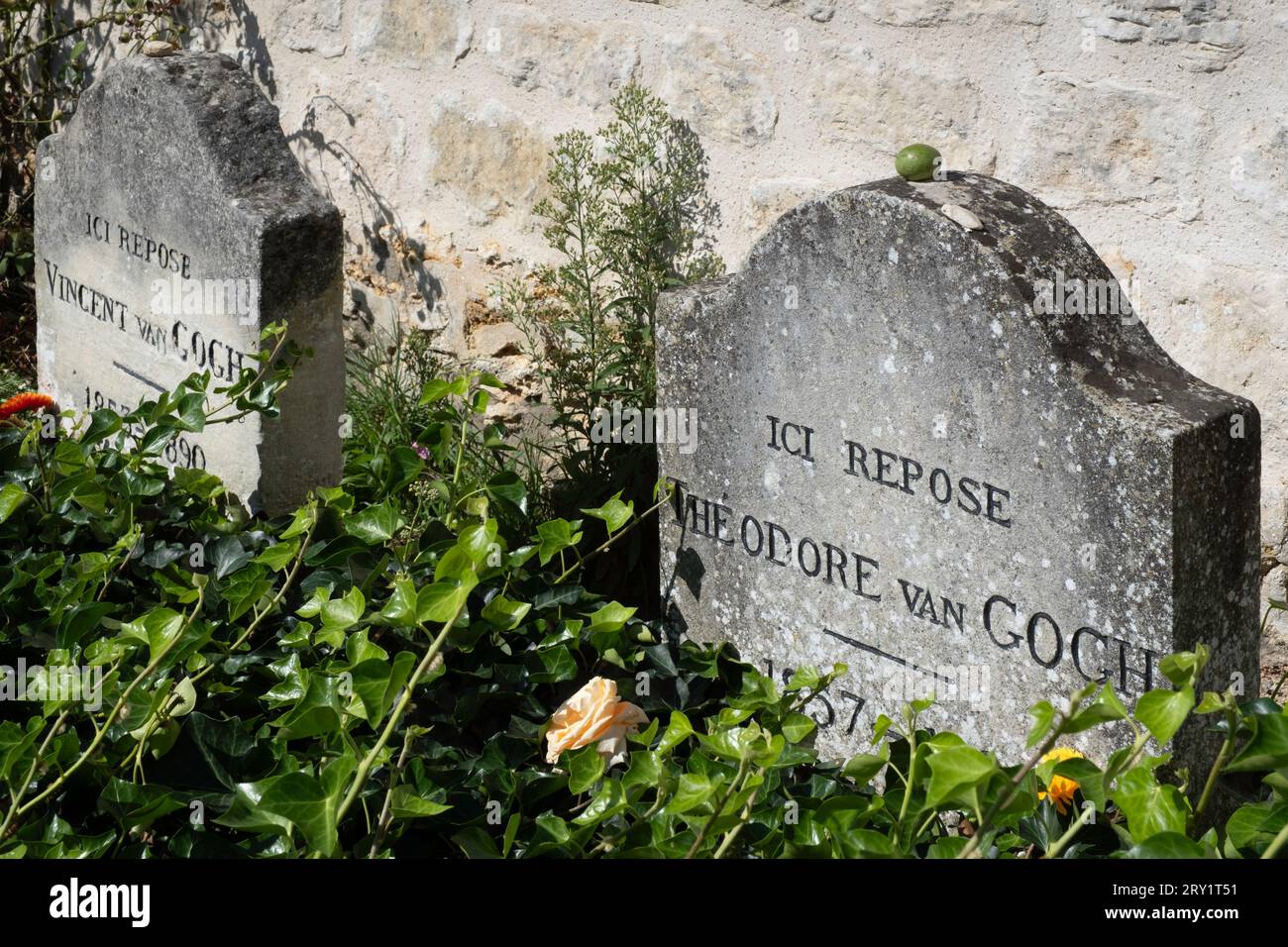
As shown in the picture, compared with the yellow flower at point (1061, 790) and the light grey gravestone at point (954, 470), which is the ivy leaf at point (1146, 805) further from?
the light grey gravestone at point (954, 470)

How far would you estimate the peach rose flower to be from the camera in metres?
1.90

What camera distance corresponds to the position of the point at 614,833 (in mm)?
1602

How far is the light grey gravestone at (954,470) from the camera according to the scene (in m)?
1.81

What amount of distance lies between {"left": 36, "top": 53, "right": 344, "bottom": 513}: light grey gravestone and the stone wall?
1051 mm

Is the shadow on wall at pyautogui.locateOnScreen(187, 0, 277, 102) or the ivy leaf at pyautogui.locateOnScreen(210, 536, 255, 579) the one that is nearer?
the ivy leaf at pyautogui.locateOnScreen(210, 536, 255, 579)

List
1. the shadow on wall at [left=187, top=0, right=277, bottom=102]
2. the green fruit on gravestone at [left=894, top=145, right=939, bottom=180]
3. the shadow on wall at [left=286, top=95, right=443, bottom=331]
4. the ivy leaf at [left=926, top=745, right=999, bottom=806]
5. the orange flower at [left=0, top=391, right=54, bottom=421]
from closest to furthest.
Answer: the ivy leaf at [left=926, top=745, right=999, bottom=806] → the green fruit on gravestone at [left=894, top=145, right=939, bottom=180] → the orange flower at [left=0, top=391, right=54, bottom=421] → the shadow on wall at [left=286, top=95, right=443, bottom=331] → the shadow on wall at [left=187, top=0, right=277, bottom=102]

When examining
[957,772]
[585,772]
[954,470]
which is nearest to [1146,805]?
[957,772]

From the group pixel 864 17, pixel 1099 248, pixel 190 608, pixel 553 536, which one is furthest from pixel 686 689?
pixel 864 17

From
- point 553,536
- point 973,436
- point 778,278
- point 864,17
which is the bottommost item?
point 553,536

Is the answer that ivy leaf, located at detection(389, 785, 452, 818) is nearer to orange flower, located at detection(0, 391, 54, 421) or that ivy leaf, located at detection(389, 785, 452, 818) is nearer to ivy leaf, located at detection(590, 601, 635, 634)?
ivy leaf, located at detection(590, 601, 635, 634)

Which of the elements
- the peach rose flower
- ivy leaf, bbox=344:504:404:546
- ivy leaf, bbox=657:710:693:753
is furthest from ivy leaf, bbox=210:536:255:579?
ivy leaf, bbox=657:710:693:753

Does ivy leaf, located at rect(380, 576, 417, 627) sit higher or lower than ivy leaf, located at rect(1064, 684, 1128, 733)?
lower

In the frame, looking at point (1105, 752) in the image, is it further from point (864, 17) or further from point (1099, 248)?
point (864, 17)
